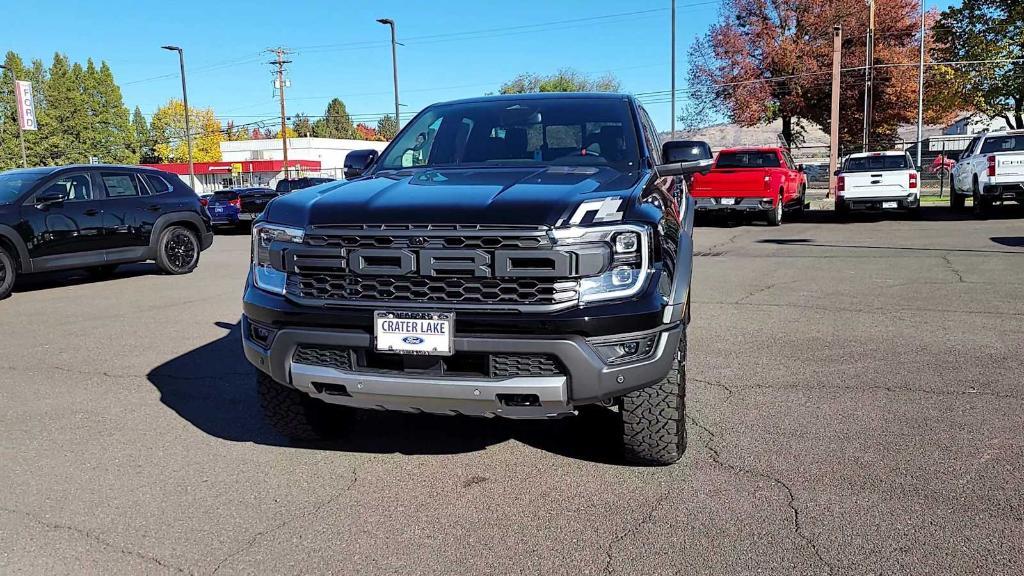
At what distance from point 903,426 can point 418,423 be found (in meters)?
2.65

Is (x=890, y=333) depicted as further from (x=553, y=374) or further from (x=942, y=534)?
(x=553, y=374)

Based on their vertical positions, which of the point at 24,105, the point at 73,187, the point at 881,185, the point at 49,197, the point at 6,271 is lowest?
the point at 6,271

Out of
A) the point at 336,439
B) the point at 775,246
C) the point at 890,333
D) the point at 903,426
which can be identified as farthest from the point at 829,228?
the point at 336,439

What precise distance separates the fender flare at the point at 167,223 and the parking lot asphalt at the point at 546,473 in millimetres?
4798

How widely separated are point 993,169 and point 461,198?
16.9 metres

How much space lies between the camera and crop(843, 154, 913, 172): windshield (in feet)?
61.9

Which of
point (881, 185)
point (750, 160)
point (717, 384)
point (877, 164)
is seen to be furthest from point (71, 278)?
point (877, 164)

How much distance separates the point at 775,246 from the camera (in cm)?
1428

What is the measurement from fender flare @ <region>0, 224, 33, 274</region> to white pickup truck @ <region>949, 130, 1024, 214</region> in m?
17.4

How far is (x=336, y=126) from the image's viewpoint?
14900 centimetres

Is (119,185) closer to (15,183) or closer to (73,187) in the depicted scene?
(73,187)

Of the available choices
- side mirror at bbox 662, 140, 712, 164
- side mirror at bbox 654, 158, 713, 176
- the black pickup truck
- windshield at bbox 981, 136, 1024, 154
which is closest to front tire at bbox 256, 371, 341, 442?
the black pickup truck

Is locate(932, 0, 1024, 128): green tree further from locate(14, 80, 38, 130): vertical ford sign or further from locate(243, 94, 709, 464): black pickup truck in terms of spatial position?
locate(14, 80, 38, 130): vertical ford sign

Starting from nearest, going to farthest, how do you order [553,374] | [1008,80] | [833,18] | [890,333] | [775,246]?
[553,374] → [890,333] → [775,246] → [1008,80] → [833,18]
